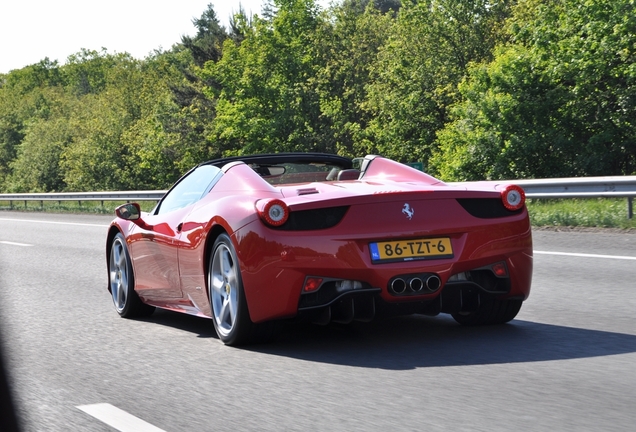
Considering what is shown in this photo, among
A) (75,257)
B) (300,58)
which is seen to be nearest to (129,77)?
(300,58)

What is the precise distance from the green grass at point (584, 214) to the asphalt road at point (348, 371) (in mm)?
5635

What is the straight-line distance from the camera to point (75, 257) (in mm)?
14695

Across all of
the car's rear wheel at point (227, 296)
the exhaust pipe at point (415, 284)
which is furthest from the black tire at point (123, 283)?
the exhaust pipe at point (415, 284)

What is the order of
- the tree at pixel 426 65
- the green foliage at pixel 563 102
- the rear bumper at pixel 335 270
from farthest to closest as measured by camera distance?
the tree at pixel 426 65, the green foliage at pixel 563 102, the rear bumper at pixel 335 270

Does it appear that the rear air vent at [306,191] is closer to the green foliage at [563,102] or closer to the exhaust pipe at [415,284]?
the exhaust pipe at [415,284]

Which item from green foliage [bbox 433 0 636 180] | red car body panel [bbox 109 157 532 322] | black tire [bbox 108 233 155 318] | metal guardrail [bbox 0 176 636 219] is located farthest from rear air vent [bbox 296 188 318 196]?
green foliage [bbox 433 0 636 180]

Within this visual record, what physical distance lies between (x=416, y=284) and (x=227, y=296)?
118 centimetres

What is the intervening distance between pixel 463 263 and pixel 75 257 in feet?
31.8

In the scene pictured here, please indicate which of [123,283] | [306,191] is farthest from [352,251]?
[123,283]

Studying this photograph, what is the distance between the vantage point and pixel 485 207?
6.26 metres

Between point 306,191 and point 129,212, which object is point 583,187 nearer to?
point 129,212

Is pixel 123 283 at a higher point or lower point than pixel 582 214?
higher

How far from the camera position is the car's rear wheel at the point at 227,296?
6.05 m

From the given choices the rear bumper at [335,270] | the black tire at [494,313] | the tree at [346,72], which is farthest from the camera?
the tree at [346,72]
